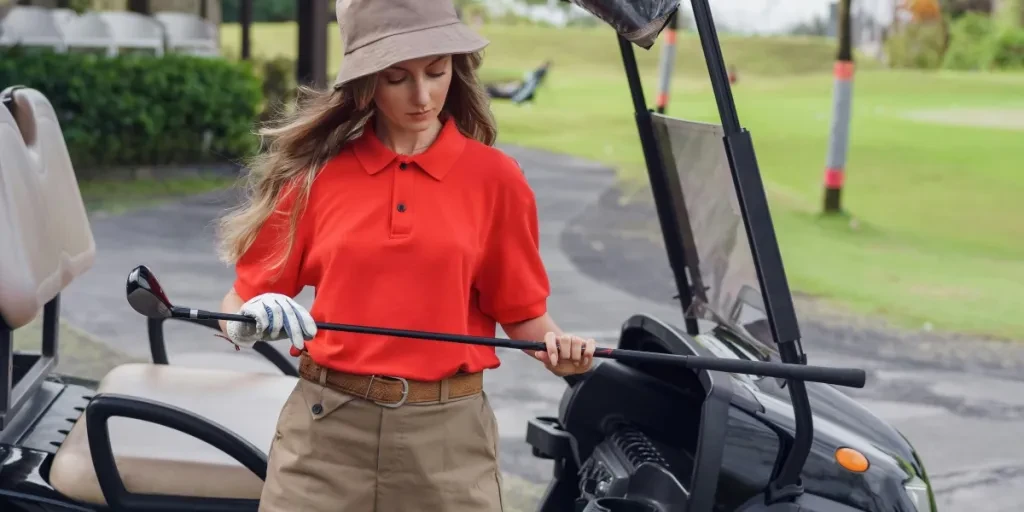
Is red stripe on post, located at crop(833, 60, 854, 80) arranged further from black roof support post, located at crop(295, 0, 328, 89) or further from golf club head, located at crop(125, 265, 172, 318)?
golf club head, located at crop(125, 265, 172, 318)

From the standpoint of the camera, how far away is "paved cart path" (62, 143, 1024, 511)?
15.0 ft

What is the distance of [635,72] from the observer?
2.67 meters

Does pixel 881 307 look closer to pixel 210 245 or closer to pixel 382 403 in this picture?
pixel 210 245

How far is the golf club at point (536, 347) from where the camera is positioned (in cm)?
177

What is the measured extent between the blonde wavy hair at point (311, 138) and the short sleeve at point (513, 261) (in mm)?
166

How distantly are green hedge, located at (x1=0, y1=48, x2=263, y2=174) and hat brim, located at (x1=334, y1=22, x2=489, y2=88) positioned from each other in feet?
31.2

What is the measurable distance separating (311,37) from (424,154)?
41.8ft

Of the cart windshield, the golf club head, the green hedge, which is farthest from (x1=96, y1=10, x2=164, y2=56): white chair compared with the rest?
the golf club head

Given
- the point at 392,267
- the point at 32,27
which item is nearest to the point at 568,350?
the point at 392,267

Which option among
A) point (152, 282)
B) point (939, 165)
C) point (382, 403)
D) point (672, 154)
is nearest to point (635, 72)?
point (672, 154)

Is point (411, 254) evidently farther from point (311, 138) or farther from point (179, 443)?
point (179, 443)

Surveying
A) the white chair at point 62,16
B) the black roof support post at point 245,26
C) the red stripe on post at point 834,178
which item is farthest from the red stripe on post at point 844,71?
the black roof support post at point 245,26

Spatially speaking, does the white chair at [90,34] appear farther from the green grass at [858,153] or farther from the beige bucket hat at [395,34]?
the beige bucket hat at [395,34]

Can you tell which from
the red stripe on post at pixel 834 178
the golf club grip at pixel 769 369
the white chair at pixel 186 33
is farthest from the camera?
the white chair at pixel 186 33
